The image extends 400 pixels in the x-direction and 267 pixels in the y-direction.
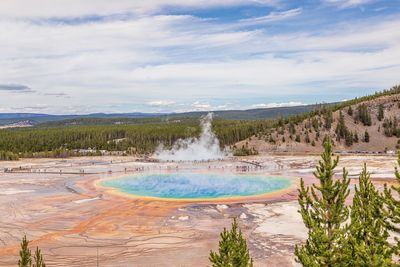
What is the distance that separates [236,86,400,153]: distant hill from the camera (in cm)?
10756

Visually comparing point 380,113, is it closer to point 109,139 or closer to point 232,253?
point 109,139

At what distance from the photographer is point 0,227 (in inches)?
1291

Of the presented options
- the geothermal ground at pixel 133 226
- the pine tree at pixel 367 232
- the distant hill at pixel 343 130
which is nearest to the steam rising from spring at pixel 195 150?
the distant hill at pixel 343 130

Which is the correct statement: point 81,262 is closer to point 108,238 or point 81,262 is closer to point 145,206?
point 108,238

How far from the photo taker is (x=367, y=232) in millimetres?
11789

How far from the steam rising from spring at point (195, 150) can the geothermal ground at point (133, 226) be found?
47.2m

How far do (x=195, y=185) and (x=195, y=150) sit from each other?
51412mm

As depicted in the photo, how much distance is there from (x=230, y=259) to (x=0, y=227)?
85.4 feet

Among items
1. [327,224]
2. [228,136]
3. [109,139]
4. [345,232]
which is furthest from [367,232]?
[109,139]

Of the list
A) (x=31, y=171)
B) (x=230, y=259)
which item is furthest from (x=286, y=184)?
(x=31, y=171)

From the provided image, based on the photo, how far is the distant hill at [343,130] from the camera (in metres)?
108

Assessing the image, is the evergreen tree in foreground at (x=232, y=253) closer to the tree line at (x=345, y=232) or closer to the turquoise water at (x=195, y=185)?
the tree line at (x=345, y=232)

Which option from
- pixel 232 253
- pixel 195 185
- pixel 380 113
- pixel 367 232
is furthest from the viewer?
pixel 380 113

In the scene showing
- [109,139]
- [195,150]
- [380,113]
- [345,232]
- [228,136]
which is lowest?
[345,232]
